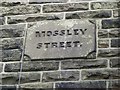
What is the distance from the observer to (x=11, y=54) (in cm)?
352

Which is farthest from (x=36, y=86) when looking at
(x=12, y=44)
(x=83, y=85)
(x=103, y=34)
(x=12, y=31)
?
(x=103, y=34)

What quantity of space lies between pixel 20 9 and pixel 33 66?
0.68 meters

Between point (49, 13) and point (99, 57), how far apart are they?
0.70 meters

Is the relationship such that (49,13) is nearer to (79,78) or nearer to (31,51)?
(31,51)

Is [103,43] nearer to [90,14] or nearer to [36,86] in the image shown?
[90,14]

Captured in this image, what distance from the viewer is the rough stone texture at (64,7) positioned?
12.0 ft

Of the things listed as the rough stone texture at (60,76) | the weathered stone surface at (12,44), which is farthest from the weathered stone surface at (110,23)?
the weathered stone surface at (12,44)

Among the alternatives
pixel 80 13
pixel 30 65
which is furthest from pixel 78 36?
pixel 30 65

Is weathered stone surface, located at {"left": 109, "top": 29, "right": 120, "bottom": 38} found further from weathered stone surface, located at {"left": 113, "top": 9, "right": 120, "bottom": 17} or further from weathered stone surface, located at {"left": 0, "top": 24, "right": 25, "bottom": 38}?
weathered stone surface, located at {"left": 0, "top": 24, "right": 25, "bottom": 38}

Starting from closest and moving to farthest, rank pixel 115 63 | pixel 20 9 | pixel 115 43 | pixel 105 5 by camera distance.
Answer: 1. pixel 115 63
2. pixel 115 43
3. pixel 105 5
4. pixel 20 9

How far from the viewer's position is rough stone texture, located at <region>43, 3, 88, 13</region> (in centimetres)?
367

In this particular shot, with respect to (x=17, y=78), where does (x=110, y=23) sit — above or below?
above

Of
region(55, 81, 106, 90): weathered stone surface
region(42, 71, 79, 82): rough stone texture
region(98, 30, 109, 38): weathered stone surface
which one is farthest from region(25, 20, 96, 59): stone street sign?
region(55, 81, 106, 90): weathered stone surface

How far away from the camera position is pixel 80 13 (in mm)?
3633
